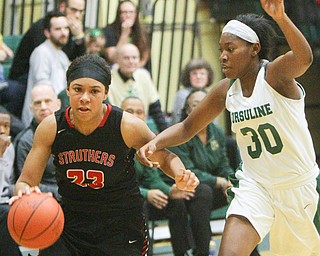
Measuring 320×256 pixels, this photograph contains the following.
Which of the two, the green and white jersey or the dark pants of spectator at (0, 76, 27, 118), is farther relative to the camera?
the dark pants of spectator at (0, 76, 27, 118)

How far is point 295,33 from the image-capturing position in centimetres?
482

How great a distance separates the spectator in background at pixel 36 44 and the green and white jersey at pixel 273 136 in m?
3.91

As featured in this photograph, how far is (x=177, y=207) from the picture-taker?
7.59 m

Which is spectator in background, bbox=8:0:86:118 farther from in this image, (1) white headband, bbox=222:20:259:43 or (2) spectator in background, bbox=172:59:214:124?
(1) white headband, bbox=222:20:259:43

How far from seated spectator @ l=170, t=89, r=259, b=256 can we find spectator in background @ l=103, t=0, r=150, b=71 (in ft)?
4.08

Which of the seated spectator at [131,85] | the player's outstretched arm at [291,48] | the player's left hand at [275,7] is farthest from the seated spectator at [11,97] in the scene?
the player's left hand at [275,7]

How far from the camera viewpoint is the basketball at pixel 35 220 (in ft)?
15.5

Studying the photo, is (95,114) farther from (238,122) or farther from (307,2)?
(307,2)

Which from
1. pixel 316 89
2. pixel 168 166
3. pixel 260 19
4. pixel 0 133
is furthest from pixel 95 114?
pixel 316 89

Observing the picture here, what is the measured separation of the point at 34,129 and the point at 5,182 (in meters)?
0.57

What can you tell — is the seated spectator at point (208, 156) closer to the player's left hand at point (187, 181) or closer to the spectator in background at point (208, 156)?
the spectator in background at point (208, 156)

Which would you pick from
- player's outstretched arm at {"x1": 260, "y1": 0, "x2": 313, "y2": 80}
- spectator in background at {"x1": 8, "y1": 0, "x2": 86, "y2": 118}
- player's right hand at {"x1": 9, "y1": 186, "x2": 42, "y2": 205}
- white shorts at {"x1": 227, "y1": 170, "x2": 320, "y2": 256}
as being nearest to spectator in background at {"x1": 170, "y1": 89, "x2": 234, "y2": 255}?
spectator in background at {"x1": 8, "y1": 0, "x2": 86, "y2": 118}

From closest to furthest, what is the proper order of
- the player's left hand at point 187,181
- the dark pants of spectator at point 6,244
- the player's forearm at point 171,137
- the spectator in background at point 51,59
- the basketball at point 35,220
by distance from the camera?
the basketball at point 35,220 → the player's left hand at point 187,181 → the player's forearm at point 171,137 → the dark pants of spectator at point 6,244 → the spectator in background at point 51,59

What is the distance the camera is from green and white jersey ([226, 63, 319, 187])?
17.0ft
